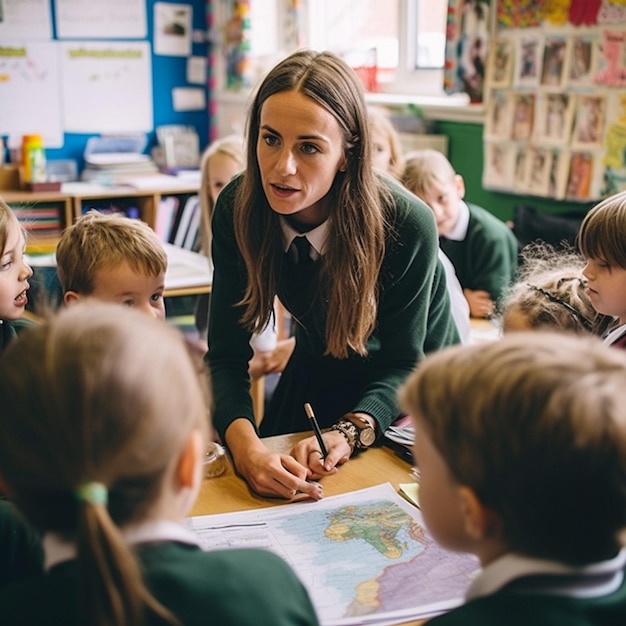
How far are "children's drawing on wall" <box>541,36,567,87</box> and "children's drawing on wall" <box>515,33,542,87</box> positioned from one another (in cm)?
3

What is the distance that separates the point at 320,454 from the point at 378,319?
0.35 m

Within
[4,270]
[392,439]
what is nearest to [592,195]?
[392,439]

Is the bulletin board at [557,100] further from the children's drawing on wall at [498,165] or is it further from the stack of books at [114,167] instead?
the stack of books at [114,167]

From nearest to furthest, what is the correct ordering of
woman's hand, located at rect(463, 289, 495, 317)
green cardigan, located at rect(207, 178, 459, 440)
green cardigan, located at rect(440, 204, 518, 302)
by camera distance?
green cardigan, located at rect(207, 178, 459, 440), woman's hand, located at rect(463, 289, 495, 317), green cardigan, located at rect(440, 204, 518, 302)

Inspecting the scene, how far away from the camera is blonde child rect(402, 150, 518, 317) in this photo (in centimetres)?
263

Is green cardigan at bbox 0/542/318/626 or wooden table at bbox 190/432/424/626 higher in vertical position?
green cardigan at bbox 0/542/318/626

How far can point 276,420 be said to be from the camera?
76.7 inches

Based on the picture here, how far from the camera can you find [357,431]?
1505mm

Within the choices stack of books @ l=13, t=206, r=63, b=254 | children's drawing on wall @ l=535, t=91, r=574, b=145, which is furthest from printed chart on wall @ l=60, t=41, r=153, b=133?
children's drawing on wall @ l=535, t=91, r=574, b=145

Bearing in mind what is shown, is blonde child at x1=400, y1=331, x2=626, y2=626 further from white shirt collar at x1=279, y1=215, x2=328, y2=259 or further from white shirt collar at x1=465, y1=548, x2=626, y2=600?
white shirt collar at x1=279, y1=215, x2=328, y2=259

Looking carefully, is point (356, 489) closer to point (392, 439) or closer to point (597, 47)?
point (392, 439)

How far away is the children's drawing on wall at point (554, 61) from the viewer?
9.90 feet

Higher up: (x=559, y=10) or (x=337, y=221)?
(x=559, y=10)

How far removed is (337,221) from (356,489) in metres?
0.50
